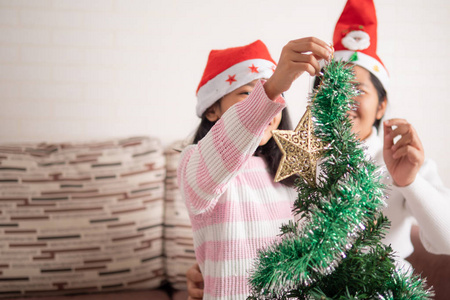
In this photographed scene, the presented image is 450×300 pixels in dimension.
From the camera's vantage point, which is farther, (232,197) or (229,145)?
(232,197)

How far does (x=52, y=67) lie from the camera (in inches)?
64.3

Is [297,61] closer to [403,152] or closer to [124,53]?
[403,152]

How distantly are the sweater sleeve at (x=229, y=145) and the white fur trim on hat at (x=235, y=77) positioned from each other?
255 millimetres

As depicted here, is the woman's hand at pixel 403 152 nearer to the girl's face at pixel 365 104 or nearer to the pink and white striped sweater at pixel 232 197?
the girl's face at pixel 365 104

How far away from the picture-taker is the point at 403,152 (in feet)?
3.10

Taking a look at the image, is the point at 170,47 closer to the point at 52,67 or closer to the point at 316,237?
the point at 52,67

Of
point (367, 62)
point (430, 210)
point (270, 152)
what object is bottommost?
point (430, 210)

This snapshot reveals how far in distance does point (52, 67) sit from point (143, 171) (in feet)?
1.81

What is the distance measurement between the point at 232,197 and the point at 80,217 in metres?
0.71

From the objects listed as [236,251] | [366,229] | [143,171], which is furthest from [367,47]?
[143,171]

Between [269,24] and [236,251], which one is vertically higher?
[269,24]

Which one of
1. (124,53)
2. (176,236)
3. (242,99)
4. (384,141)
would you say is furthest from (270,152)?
(124,53)

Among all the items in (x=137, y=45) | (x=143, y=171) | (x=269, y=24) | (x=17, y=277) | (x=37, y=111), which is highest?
(x=269, y=24)

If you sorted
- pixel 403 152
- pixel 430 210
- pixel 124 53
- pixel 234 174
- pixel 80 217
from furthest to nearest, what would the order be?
pixel 124 53
pixel 80 217
pixel 430 210
pixel 403 152
pixel 234 174
